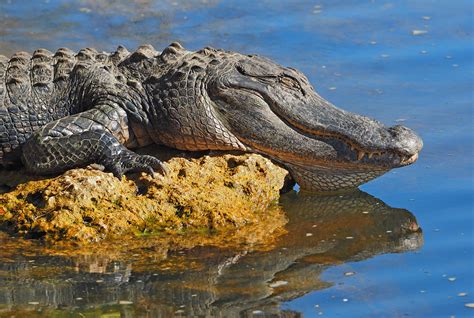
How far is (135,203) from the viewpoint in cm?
923

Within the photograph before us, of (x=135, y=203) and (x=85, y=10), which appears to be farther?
(x=85, y=10)

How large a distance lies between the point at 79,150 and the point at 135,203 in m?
0.71

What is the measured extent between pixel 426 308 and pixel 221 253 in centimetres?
165

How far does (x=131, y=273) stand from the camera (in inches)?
334

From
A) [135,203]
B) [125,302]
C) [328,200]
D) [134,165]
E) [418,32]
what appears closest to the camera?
[125,302]

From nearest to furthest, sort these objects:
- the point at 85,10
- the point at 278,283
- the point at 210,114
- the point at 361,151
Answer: the point at 278,283, the point at 210,114, the point at 361,151, the point at 85,10

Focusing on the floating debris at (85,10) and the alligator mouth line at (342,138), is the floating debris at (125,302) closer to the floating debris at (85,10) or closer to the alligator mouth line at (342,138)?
the alligator mouth line at (342,138)

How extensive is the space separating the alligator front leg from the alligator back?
11.8 inches

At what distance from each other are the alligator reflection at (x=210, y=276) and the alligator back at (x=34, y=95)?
1.62 m

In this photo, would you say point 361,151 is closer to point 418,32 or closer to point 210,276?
point 210,276

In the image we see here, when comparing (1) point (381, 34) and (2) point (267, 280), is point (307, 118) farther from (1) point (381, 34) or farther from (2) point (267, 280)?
(1) point (381, 34)

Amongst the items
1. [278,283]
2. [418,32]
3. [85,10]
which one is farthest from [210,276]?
[85,10]

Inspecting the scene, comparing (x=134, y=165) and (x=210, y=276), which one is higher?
(x=134, y=165)

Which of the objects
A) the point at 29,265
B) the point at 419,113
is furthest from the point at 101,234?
the point at 419,113
